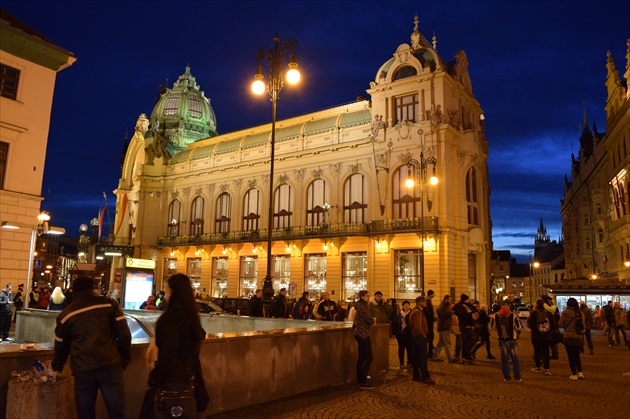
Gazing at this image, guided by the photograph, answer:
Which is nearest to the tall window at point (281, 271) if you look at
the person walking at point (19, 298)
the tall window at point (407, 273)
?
the tall window at point (407, 273)

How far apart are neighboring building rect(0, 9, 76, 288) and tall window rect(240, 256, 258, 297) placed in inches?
937

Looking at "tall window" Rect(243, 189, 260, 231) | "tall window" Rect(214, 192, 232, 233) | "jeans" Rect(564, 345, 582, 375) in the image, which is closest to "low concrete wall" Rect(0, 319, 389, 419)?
"jeans" Rect(564, 345, 582, 375)

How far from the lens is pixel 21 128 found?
22250mm

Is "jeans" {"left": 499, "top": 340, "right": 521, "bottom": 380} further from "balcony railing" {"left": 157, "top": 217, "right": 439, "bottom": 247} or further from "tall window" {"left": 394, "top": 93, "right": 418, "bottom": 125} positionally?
"tall window" {"left": 394, "top": 93, "right": 418, "bottom": 125}

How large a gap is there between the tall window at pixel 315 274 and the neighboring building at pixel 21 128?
22.6m

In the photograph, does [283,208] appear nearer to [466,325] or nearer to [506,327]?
[466,325]

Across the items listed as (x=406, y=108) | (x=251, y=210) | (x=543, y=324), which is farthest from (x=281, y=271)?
(x=543, y=324)

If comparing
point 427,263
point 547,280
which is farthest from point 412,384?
point 547,280

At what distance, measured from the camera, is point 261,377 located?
8641mm

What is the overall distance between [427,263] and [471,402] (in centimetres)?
2607

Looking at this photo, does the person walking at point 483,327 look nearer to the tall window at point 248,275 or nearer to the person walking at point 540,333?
the person walking at point 540,333

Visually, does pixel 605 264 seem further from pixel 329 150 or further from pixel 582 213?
pixel 329 150

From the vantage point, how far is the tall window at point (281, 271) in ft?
140

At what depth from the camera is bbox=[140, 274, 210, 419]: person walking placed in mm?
4559
